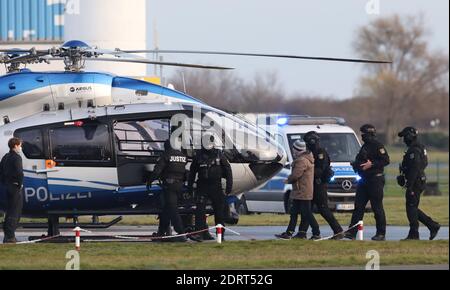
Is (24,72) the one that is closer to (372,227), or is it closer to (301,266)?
(301,266)

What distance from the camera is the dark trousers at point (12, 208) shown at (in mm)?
17000

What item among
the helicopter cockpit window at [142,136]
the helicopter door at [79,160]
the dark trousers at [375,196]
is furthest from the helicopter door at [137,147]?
the dark trousers at [375,196]

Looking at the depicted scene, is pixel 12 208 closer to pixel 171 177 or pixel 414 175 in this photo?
pixel 171 177

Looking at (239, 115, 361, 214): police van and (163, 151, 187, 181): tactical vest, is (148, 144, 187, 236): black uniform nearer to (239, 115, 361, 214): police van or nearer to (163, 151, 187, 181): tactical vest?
(163, 151, 187, 181): tactical vest

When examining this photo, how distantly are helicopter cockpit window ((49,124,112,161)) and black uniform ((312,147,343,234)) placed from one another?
3543mm

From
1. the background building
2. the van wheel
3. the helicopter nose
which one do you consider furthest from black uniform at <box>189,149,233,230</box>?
the background building

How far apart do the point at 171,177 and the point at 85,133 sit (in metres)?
1.66

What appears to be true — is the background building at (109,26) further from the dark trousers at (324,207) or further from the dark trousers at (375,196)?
the dark trousers at (375,196)

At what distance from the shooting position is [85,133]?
1755 cm

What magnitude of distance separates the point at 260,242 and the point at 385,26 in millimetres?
54265

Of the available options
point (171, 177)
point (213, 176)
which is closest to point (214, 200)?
point (213, 176)

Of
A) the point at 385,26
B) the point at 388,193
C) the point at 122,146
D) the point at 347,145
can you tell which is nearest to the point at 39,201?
the point at 122,146

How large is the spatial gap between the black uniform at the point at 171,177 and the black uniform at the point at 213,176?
0.24m

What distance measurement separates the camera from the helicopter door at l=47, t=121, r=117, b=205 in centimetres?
1750
